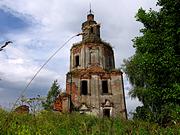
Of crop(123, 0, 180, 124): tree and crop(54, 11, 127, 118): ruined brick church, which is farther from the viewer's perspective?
crop(54, 11, 127, 118): ruined brick church

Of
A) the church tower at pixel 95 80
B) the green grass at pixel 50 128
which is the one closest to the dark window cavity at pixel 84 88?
the church tower at pixel 95 80

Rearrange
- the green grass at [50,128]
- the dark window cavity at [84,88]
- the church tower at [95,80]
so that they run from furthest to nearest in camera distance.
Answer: the dark window cavity at [84,88] → the church tower at [95,80] → the green grass at [50,128]

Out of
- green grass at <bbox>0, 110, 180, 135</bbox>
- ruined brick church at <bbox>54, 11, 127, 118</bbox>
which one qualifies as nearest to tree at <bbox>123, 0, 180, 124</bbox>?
green grass at <bbox>0, 110, 180, 135</bbox>

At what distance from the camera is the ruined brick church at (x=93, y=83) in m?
35.4

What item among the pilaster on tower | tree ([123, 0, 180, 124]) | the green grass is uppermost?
the pilaster on tower

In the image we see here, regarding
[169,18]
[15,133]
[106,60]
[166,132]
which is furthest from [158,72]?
[106,60]

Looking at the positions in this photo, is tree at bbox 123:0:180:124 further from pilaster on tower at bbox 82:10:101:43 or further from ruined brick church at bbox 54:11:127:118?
pilaster on tower at bbox 82:10:101:43

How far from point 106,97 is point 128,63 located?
5.22m

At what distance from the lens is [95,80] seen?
37.4 metres

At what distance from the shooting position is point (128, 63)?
123ft

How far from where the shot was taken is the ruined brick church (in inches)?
1395

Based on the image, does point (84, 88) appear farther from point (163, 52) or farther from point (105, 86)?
point (163, 52)

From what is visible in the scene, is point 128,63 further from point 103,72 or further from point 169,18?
point 169,18

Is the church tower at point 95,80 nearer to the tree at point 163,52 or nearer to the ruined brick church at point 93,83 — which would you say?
the ruined brick church at point 93,83
